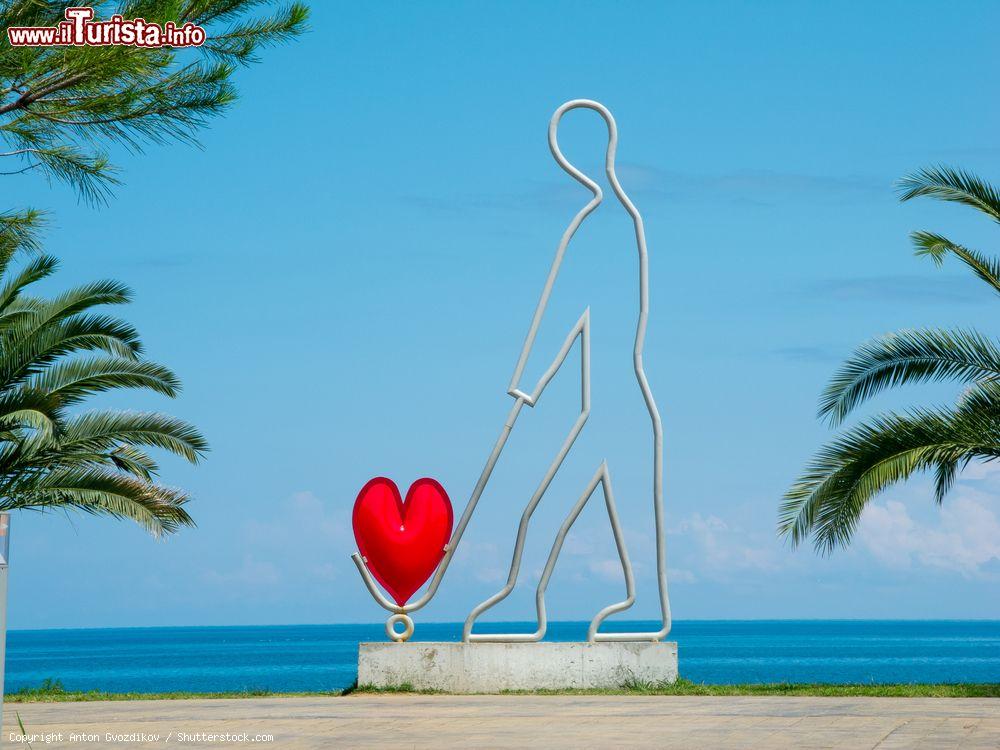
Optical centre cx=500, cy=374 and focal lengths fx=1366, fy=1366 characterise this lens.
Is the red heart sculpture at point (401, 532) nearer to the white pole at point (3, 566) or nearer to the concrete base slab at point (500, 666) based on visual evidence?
the concrete base slab at point (500, 666)

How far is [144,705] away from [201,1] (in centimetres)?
728

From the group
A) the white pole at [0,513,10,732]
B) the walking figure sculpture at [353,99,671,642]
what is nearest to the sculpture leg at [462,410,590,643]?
the walking figure sculpture at [353,99,671,642]

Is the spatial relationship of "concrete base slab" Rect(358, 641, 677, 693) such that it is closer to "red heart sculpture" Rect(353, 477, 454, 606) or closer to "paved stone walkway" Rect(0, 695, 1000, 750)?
"paved stone walkway" Rect(0, 695, 1000, 750)

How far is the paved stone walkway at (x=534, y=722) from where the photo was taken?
10.0 m

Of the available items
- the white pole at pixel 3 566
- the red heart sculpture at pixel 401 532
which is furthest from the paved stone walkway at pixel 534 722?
the white pole at pixel 3 566

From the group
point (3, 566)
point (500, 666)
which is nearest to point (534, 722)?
point (500, 666)

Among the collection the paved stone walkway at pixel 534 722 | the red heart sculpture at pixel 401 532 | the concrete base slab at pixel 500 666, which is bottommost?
A: the paved stone walkway at pixel 534 722

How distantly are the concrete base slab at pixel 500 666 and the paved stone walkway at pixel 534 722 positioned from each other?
1.35ft

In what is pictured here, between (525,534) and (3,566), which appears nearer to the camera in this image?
(3,566)

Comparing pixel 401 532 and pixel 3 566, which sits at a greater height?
pixel 401 532

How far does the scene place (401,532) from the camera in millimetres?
14734

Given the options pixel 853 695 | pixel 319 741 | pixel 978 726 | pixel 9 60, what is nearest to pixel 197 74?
pixel 9 60

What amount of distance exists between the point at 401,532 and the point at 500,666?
5.82 feet

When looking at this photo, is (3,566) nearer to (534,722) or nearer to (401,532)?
(534,722)
